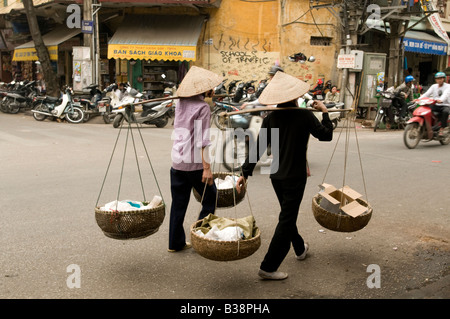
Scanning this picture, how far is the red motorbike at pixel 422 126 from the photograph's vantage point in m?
10.0

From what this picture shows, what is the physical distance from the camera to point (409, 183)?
23.1 feet

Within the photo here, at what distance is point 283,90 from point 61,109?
12.1m

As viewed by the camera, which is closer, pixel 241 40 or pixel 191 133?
pixel 191 133

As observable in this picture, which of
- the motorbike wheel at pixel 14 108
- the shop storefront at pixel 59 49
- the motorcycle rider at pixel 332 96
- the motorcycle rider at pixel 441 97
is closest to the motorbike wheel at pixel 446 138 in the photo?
the motorcycle rider at pixel 441 97

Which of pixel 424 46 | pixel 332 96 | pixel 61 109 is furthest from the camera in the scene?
pixel 424 46

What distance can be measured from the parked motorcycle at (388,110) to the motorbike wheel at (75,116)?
9080 mm

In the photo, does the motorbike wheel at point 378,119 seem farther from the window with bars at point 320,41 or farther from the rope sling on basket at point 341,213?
the rope sling on basket at point 341,213

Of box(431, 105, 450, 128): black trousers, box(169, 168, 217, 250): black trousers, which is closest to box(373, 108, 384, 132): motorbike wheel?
box(431, 105, 450, 128): black trousers

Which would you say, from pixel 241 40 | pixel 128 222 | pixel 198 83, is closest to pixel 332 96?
pixel 241 40

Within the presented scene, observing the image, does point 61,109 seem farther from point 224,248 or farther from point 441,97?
point 224,248

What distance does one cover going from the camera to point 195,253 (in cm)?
419

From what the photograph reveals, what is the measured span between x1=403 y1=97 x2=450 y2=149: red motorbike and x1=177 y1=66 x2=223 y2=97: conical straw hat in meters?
7.29

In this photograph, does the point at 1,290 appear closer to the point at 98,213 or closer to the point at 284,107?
the point at 98,213

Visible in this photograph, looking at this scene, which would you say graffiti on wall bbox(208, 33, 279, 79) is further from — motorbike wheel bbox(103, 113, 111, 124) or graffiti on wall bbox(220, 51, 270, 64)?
motorbike wheel bbox(103, 113, 111, 124)
